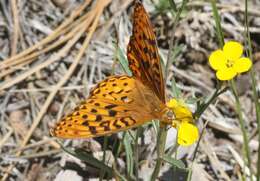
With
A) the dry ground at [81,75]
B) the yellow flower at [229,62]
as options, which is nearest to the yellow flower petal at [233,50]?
the yellow flower at [229,62]

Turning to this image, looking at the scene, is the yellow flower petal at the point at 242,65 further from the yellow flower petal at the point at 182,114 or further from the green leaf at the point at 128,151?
the green leaf at the point at 128,151

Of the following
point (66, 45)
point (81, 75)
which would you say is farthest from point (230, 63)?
point (66, 45)

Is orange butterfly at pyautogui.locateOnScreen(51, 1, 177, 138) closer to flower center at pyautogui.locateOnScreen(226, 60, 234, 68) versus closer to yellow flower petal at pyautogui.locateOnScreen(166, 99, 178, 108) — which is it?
yellow flower petal at pyautogui.locateOnScreen(166, 99, 178, 108)

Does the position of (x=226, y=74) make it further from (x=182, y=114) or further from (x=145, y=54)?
(x=145, y=54)

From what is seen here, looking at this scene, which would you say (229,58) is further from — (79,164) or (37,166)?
(37,166)

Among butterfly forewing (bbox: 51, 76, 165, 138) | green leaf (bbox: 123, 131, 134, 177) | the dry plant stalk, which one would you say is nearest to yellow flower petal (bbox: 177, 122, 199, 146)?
butterfly forewing (bbox: 51, 76, 165, 138)

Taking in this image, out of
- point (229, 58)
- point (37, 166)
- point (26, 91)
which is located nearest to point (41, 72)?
point (26, 91)
